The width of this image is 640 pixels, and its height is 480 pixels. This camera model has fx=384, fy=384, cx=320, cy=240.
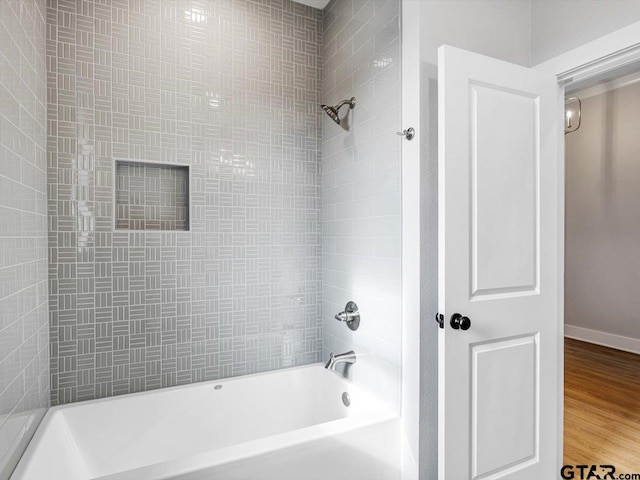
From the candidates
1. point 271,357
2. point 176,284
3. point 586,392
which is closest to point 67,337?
point 176,284

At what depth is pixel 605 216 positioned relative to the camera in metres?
4.38

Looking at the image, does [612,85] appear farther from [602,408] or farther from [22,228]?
[22,228]

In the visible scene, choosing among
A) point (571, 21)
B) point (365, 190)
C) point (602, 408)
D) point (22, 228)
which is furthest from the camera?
point (602, 408)

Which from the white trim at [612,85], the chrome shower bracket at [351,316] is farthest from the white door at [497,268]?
the white trim at [612,85]

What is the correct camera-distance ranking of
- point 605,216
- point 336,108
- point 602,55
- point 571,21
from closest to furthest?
A: point 602,55 → point 571,21 → point 336,108 → point 605,216

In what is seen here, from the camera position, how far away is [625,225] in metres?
4.19

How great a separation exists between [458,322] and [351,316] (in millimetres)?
707

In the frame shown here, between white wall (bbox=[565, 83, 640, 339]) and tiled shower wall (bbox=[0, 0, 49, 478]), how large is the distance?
5.16m

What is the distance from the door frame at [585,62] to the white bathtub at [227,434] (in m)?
0.98

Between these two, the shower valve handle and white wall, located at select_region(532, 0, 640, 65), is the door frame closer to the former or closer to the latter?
white wall, located at select_region(532, 0, 640, 65)

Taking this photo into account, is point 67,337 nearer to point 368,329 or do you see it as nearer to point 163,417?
point 163,417

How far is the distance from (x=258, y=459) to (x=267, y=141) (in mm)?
1629

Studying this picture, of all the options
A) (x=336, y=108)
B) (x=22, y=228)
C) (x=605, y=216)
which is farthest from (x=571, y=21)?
(x=605, y=216)

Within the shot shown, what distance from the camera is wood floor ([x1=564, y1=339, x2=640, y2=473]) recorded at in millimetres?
2213
